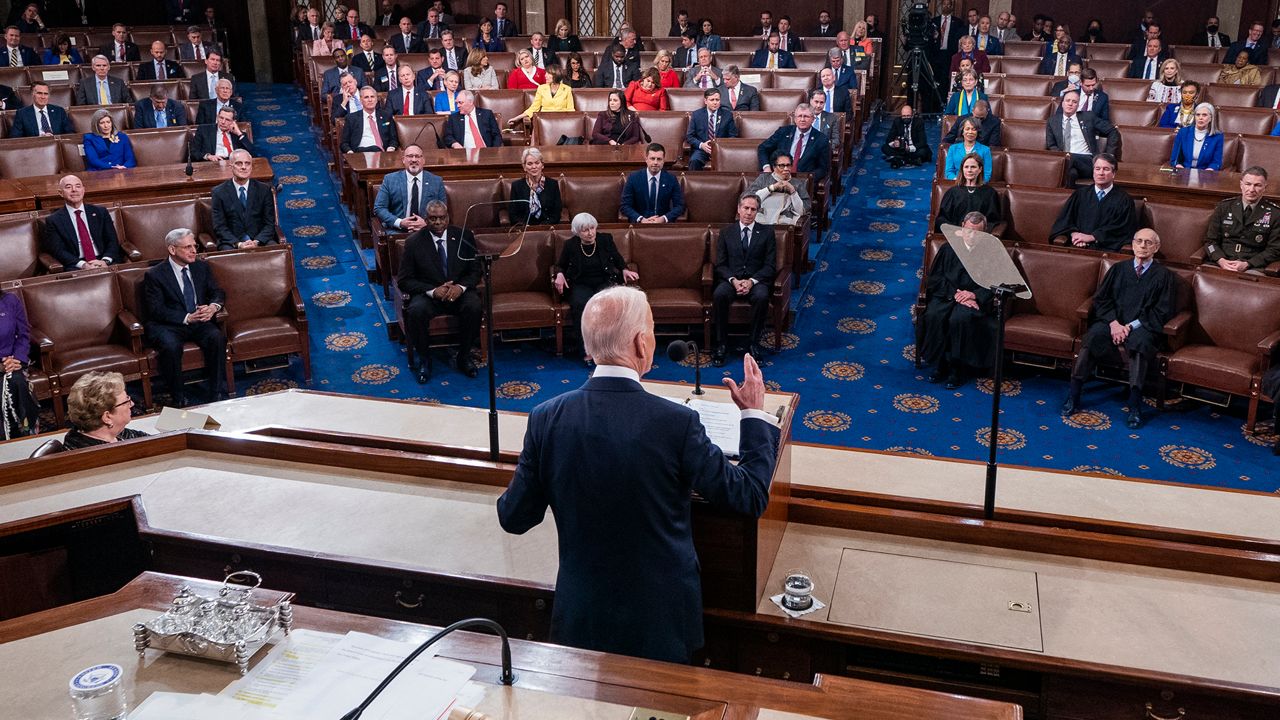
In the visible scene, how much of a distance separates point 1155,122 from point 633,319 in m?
8.58

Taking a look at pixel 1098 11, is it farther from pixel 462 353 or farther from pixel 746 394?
pixel 746 394

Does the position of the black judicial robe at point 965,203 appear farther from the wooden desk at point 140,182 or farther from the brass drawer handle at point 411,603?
the brass drawer handle at point 411,603

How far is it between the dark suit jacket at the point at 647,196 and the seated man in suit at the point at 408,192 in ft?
4.09

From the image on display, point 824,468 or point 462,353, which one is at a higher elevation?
point 824,468

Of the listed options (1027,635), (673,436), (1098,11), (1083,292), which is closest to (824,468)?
(1027,635)

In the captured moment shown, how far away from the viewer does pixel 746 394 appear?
2.69 m

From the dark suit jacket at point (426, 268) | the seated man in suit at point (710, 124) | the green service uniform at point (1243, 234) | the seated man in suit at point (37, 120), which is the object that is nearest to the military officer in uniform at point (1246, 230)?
the green service uniform at point (1243, 234)

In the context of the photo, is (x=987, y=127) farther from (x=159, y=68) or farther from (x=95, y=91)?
(x=159, y=68)

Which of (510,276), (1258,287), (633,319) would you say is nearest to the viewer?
(633,319)

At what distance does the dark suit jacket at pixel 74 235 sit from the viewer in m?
6.84

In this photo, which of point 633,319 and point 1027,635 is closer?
point 633,319

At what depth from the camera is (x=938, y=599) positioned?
2.92 metres

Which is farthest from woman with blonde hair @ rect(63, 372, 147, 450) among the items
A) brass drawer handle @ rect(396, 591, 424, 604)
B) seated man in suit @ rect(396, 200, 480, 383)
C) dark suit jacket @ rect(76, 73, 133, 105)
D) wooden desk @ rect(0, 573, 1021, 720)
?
dark suit jacket @ rect(76, 73, 133, 105)

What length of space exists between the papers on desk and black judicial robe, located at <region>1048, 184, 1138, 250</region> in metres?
4.81
